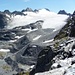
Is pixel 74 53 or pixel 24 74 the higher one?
pixel 74 53

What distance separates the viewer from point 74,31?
378 ft

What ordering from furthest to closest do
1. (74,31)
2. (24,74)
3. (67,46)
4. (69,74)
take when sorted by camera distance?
(24,74) < (74,31) < (67,46) < (69,74)

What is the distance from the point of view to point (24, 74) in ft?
493

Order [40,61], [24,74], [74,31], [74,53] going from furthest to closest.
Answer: [24,74]
[40,61]
[74,31]
[74,53]

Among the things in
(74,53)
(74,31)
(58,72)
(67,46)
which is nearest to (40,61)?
(74,31)

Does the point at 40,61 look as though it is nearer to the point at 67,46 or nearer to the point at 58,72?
the point at 67,46

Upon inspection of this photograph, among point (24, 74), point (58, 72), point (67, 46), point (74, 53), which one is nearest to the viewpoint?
point (58, 72)

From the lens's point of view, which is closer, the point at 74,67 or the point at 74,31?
the point at 74,67

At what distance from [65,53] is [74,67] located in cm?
2963

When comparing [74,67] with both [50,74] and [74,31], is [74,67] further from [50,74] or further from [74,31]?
[74,31]

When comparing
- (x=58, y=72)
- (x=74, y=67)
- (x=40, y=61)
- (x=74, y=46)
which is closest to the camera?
(x=74, y=67)

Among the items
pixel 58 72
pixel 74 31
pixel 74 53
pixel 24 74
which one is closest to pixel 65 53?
pixel 74 53

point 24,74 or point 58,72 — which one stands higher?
point 58,72

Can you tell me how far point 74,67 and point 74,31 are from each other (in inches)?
3261
